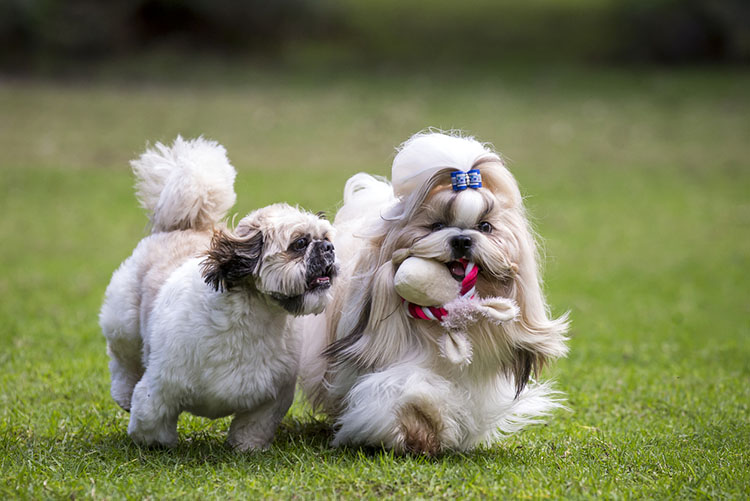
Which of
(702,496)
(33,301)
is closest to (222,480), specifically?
(702,496)

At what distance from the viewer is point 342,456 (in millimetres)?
4023

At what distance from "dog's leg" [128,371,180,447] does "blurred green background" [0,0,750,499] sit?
9 cm

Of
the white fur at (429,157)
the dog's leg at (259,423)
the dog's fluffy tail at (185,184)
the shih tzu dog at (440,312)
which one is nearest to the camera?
the shih tzu dog at (440,312)

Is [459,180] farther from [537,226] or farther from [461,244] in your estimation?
[537,226]

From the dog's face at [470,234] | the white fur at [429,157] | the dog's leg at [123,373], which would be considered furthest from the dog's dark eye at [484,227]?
the dog's leg at [123,373]

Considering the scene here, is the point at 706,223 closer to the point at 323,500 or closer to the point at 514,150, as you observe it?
the point at 514,150

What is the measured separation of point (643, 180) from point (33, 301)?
11934mm

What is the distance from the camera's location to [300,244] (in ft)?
12.5

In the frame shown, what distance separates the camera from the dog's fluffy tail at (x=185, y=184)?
4.63m

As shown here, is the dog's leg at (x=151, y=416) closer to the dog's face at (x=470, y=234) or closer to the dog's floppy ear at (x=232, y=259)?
the dog's floppy ear at (x=232, y=259)

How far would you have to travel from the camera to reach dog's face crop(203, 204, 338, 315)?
12.3ft

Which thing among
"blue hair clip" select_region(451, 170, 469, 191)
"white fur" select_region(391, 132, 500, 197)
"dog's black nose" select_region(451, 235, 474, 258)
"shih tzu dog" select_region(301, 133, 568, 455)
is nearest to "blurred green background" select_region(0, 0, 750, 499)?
"shih tzu dog" select_region(301, 133, 568, 455)

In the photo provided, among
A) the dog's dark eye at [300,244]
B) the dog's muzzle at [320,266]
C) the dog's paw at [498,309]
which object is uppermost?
the dog's dark eye at [300,244]

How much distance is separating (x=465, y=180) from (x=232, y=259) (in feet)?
3.83
